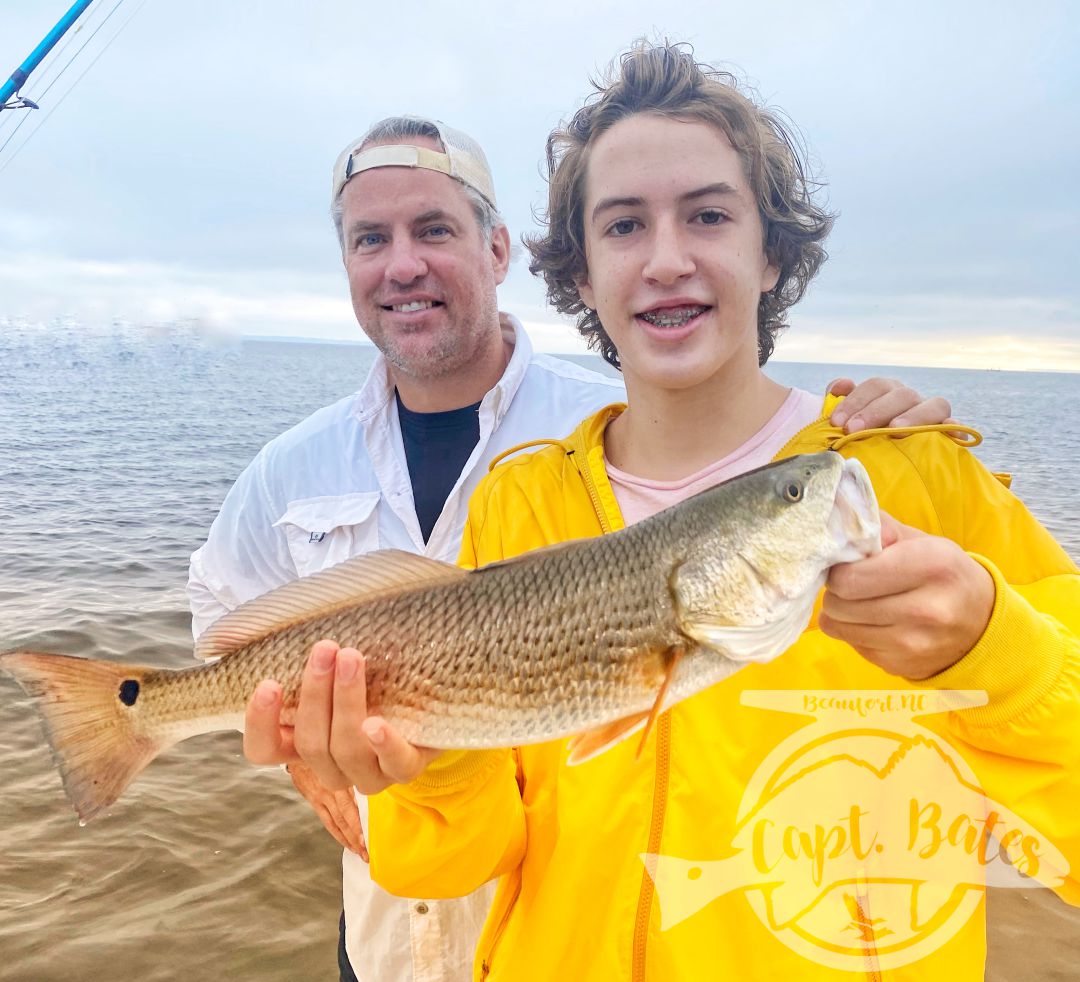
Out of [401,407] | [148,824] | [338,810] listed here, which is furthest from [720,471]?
[148,824]

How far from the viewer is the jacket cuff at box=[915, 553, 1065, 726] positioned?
1.73 m

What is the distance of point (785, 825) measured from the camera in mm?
2188

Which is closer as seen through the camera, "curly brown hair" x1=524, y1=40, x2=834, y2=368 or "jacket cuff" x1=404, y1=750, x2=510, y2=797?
"jacket cuff" x1=404, y1=750, x2=510, y2=797

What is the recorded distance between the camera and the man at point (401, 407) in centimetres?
412

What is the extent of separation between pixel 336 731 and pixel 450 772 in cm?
36

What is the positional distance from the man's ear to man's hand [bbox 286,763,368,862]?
122 inches

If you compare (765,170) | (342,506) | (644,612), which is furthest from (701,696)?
(342,506)

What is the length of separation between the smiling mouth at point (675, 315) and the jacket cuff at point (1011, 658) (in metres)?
1.18

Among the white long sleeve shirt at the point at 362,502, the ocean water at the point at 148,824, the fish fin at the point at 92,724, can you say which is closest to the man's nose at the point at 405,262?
the white long sleeve shirt at the point at 362,502

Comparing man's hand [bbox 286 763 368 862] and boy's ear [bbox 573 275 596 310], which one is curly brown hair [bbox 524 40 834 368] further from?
man's hand [bbox 286 763 368 862]

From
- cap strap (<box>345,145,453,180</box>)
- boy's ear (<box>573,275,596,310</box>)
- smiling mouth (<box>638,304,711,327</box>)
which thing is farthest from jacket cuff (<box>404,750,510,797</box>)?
cap strap (<box>345,145,453,180</box>)

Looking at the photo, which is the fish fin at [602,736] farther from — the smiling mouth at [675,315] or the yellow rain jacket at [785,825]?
the smiling mouth at [675,315]

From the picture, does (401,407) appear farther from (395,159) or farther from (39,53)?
(39,53)

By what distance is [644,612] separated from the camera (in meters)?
2.01
